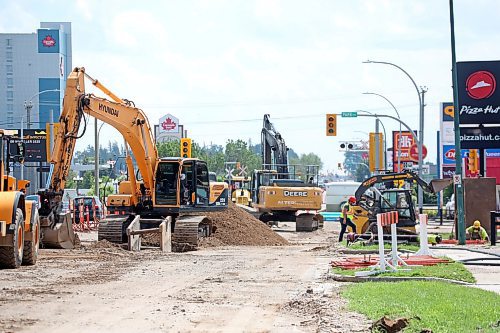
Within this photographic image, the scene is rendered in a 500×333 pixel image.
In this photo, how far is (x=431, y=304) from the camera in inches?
517

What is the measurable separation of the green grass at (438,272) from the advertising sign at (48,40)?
13073 cm

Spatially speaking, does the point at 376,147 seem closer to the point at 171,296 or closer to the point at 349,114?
the point at 349,114

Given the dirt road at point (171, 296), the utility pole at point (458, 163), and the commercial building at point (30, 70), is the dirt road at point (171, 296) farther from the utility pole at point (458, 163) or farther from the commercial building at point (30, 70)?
the commercial building at point (30, 70)

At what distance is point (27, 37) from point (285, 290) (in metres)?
138

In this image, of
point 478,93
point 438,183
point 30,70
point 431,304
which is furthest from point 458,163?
point 30,70

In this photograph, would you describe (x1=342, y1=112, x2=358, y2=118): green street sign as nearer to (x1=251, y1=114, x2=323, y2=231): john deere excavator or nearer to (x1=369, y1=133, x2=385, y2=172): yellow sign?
(x1=251, y1=114, x2=323, y2=231): john deere excavator

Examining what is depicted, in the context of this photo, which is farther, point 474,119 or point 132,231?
point 474,119

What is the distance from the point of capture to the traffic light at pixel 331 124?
50131 mm

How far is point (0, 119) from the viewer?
150m

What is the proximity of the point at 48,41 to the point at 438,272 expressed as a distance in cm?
13320

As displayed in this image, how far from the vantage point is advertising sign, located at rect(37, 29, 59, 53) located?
145 meters

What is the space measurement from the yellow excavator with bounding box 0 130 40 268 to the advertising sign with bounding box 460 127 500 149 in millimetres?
24362

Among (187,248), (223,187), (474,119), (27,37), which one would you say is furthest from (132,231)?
(27,37)

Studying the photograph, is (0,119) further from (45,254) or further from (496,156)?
(45,254)
